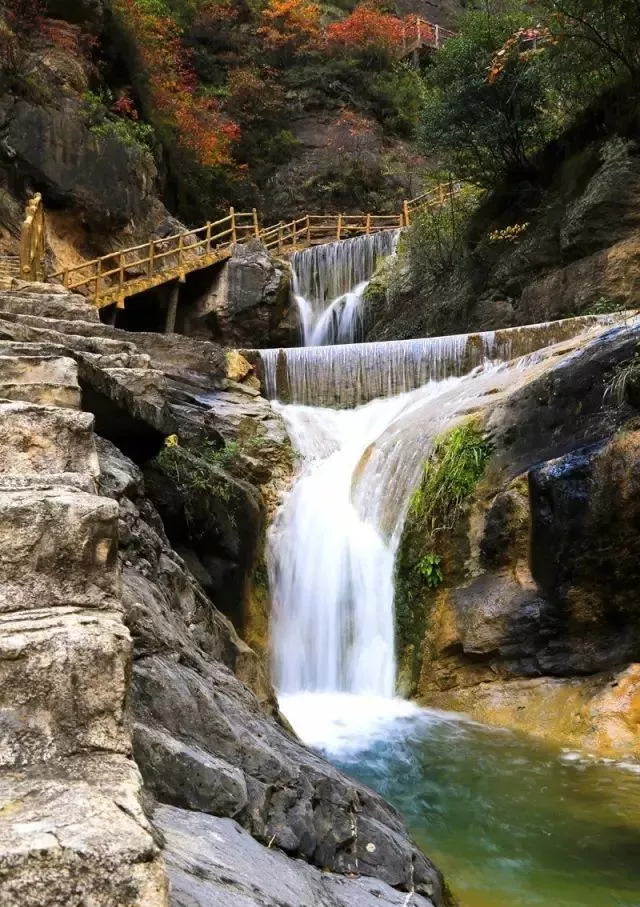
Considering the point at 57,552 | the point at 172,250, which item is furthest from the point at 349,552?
the point at 172,250

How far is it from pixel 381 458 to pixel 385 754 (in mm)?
4467

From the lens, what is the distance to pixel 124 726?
156 centimetres

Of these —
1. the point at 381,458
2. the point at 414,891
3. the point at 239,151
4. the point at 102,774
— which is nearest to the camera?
the point at 102,774

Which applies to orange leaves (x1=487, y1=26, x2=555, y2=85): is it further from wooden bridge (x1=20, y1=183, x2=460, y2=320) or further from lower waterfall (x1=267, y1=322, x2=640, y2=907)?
lower waterfall (x1=267, y1=322, x2=640, y2=907)

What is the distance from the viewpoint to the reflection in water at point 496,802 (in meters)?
3.88

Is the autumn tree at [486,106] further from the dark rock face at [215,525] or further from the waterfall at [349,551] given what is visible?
the dark rock face at [215,525]

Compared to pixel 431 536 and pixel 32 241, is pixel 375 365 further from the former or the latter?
pixel 32 241

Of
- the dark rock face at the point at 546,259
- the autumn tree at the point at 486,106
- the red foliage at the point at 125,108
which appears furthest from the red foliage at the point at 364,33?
the dark rock face at the point at 546,259

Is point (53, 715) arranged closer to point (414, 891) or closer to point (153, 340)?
point (414, 891)

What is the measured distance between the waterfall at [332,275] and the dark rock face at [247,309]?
55 cm

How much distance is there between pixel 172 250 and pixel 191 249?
99.4 inches

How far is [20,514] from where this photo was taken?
1.87 meters

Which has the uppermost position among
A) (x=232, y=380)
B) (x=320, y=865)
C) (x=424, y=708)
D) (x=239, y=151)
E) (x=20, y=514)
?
(x=239, y=151)

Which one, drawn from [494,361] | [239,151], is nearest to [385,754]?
[494,361]
